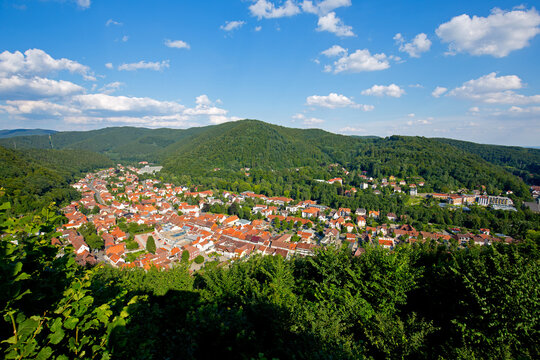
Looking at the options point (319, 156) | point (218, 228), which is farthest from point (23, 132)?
point (218, 228)

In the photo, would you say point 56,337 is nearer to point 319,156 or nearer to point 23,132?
point 319,156

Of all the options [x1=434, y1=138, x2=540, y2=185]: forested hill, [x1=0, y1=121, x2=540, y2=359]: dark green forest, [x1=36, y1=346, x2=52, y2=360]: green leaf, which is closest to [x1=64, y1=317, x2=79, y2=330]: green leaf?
[x1=0, y1=121, x2=540, y2=359]: dark green forest

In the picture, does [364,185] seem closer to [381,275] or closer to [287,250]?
[287,250]

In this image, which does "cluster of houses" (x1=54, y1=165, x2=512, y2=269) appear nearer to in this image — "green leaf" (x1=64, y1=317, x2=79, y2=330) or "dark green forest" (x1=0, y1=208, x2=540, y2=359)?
"dark green forest" (x1=0, y1=208, x2=540, y2=359)

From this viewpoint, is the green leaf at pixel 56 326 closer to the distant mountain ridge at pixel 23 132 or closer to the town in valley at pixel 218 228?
the town in valley at pixel 218 228

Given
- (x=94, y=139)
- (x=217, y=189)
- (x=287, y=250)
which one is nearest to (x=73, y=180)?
(x=217, y=189)

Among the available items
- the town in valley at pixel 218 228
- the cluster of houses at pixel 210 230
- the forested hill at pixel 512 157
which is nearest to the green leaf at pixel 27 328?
the town in valley at pixel 218 228
